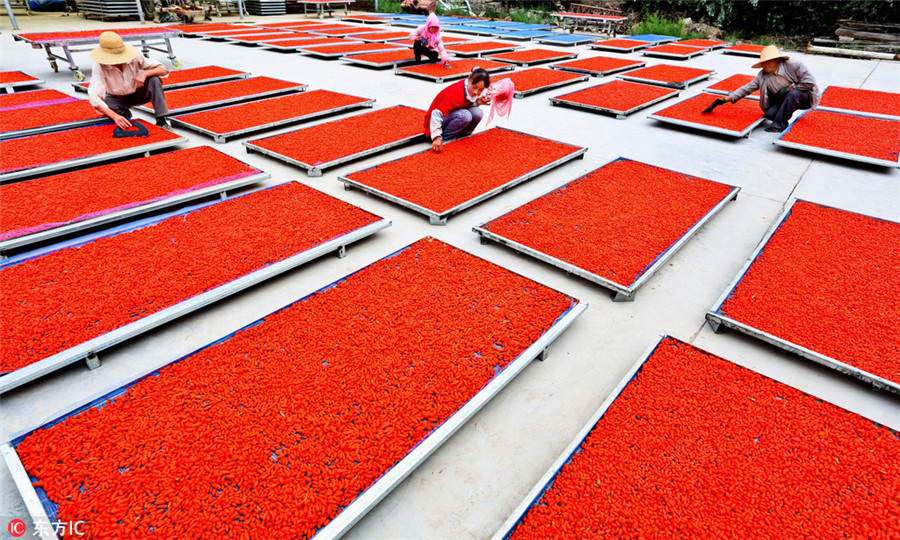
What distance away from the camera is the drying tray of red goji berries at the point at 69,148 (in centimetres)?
375

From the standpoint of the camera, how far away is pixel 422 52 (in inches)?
344

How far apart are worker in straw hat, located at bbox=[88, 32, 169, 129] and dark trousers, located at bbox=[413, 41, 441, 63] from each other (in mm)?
4871

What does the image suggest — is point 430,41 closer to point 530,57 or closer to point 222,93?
point 530,57

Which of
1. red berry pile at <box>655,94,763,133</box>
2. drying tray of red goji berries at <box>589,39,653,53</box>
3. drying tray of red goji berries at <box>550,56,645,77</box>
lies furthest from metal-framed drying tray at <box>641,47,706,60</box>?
red berry pile at <box>655,94,763,133</box>

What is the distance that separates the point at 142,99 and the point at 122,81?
0.27 meters

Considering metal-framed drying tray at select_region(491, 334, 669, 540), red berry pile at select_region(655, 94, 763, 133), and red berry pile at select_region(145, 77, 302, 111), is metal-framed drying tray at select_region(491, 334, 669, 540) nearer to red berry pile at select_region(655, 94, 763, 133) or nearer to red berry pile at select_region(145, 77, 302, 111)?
red berry pile at select_region(655, 94, 763, 133)

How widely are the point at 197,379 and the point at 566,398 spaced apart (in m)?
1.55

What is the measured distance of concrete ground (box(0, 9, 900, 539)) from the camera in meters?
1.68

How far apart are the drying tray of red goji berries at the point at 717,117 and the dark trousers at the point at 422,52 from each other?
461 cm

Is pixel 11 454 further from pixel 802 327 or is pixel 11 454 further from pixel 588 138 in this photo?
pixel 588 138

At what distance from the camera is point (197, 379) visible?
1.93 m

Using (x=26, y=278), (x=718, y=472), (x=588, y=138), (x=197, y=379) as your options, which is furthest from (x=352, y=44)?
(x=718, y=472)

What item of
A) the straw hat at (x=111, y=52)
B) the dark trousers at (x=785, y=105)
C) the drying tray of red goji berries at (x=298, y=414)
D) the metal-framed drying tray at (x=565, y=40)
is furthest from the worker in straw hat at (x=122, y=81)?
the metal-framed drying tray at (x=565, y=40)

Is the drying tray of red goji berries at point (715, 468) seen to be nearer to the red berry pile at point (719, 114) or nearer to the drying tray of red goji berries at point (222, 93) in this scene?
the red berry pile at point (719, 114)
